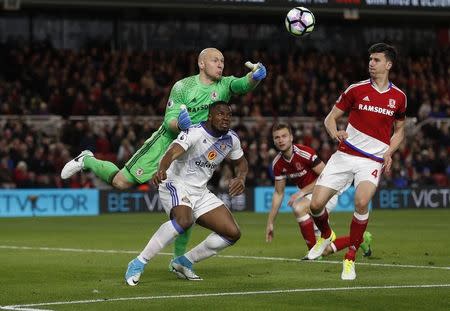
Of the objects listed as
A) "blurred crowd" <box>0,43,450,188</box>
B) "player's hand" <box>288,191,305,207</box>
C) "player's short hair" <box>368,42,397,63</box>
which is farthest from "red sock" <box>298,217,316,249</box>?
"blurred crowd" <box>0,43,450,188</box>

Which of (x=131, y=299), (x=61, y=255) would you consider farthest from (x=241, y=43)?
(x=131, y=299)

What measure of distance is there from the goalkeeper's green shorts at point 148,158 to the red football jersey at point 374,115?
2.46m

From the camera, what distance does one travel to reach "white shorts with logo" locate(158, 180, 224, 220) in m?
12.1

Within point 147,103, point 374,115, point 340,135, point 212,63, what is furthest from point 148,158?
point 147,103

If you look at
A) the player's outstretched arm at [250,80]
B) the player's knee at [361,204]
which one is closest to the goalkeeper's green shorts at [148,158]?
the player's outstretched arm at [250,80]

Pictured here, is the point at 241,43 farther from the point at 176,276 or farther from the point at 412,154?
the point at 176,276

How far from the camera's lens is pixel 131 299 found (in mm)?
10508

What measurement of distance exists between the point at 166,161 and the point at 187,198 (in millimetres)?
697

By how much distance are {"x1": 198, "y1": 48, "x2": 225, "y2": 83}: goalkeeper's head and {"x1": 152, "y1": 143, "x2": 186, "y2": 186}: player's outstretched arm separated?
1.60 metres

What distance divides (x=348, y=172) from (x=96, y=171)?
3.80m

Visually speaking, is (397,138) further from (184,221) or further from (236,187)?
(184,221)

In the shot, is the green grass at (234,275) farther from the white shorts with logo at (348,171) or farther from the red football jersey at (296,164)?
the red football jersey at (296,164)

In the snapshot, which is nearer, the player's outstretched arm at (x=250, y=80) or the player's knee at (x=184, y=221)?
the player's knee at (x=184, y=221)

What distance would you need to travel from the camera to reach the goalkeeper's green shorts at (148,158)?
14.2 metres
